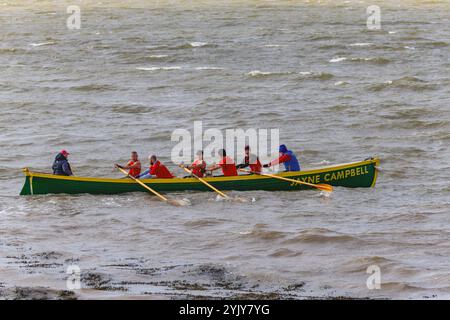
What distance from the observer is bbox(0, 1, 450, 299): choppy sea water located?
1967 centimetres

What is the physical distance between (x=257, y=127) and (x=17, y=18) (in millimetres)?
45895

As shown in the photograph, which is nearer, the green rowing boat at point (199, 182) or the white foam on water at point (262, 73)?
the green rowing boat at point (199, 182)

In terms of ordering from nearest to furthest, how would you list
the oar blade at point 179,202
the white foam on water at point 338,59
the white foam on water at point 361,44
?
the oar blade at point 179,202, the white foam on water at point 338,59, the white foam on water at point 361,44

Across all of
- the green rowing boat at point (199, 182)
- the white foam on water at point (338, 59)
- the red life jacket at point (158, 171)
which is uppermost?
the white foam on water at point (338, 59)

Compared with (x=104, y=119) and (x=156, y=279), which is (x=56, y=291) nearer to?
(x=156, y=279)

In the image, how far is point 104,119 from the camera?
4353 cm
